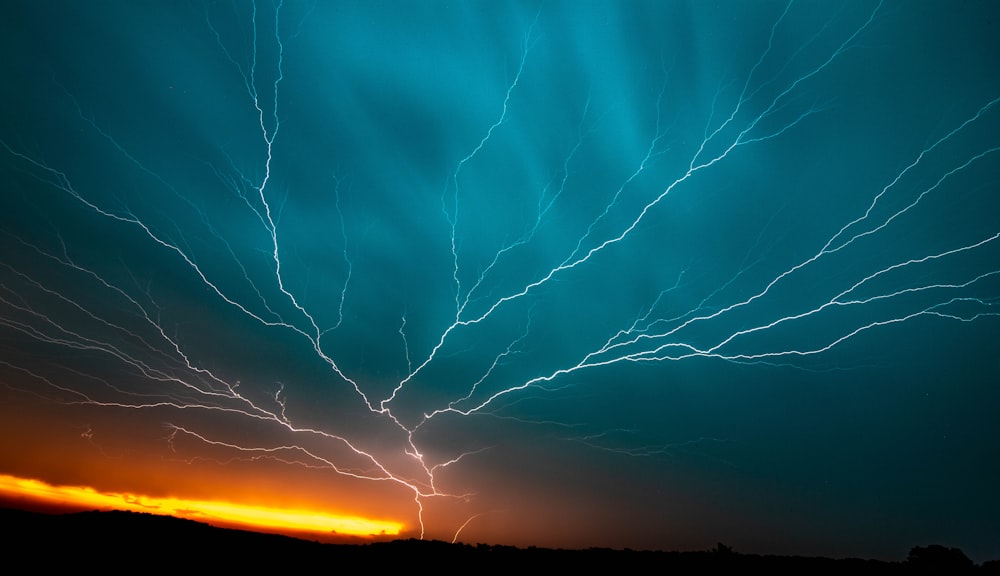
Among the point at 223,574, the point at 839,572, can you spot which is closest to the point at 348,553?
the point at 223,574

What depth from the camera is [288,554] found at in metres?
5.49

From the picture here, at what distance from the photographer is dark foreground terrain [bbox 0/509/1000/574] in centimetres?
480

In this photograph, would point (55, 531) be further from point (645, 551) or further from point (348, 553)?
point (645, 551)

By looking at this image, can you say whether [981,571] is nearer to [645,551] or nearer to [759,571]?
[759,571]

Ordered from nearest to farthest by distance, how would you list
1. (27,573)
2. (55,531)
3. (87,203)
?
(27,573), (55,531), (87,203)

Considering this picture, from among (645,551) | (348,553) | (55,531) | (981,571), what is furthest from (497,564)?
(981,571)

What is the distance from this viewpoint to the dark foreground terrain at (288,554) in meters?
4.80

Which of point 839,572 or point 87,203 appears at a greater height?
point 87,203

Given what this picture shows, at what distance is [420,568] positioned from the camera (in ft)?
17.3

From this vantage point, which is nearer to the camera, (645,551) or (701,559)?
(701,559)

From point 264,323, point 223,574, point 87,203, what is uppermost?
point 87,203

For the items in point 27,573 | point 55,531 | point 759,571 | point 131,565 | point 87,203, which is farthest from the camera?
point 87,203

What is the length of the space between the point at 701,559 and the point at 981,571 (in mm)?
3750

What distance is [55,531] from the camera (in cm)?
525
